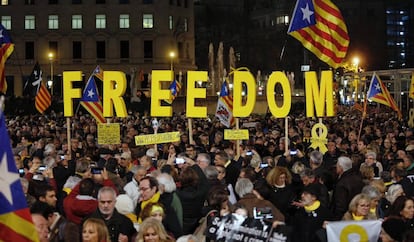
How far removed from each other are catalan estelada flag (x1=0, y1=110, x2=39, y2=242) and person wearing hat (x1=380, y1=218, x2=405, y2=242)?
149 inches

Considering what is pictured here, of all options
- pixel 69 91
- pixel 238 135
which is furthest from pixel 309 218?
pixel 69 91

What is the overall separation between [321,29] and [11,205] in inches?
574

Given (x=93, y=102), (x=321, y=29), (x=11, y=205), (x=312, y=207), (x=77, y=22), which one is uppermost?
(x=77, y=22)

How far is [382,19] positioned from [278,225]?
4585 inches

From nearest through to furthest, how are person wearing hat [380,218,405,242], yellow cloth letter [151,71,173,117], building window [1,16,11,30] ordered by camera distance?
person wearing hat [380,218,405,242] < yellow cloth letter [151,71,173,117] < building window [1,16,11,30]

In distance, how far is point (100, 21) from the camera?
8569cm

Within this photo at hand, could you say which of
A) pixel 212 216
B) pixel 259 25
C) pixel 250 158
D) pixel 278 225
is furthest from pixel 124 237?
pixel 259 25

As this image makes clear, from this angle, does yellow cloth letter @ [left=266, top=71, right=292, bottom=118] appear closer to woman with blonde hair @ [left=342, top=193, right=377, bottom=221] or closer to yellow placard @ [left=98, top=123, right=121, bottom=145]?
yellow placard @ [left=98, top=123, right=121, bottom=145]

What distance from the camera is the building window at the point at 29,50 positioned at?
280 ft

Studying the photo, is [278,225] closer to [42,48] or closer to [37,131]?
[37,131]

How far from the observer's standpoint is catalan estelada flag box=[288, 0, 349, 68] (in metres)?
18.8

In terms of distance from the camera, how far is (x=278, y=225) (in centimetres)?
710

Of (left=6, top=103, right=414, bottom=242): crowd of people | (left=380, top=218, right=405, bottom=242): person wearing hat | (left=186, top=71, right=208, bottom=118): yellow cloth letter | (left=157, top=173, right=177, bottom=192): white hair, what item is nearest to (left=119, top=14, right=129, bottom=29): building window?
(left=186, top=71, right=208, bottom=118): yellow cloth letter

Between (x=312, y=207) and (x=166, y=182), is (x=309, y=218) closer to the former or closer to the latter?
(x=312, y=207)
